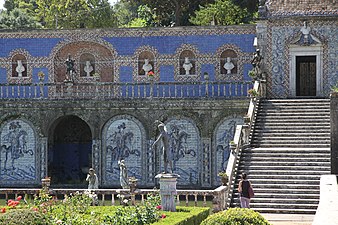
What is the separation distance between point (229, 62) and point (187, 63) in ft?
6.15

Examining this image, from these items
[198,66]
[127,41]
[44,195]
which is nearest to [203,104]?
[198,66]

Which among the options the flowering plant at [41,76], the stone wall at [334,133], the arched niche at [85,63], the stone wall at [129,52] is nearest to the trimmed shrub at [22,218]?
the stone wall at [334,133]

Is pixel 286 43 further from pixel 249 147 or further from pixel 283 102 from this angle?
pixel 249 147

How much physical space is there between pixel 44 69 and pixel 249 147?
1501cm

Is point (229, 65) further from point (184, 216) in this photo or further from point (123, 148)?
point (184, 216)

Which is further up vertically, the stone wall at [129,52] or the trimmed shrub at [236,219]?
the stone wall at [129,52]

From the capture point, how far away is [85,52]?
43531mm

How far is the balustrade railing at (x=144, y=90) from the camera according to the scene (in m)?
40.8

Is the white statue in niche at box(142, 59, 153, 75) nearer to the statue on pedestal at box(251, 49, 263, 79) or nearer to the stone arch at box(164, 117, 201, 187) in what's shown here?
the stone arch at box(164, 117, 201, 187)

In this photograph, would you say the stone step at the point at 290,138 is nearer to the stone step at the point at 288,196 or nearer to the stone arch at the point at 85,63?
the stone step at the point at 288,196

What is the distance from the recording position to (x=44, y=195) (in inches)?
961

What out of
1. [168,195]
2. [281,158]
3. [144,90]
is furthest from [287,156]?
[144,90]

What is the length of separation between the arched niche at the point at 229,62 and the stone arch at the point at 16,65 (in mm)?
8868

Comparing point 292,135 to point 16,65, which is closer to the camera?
point 292,135
